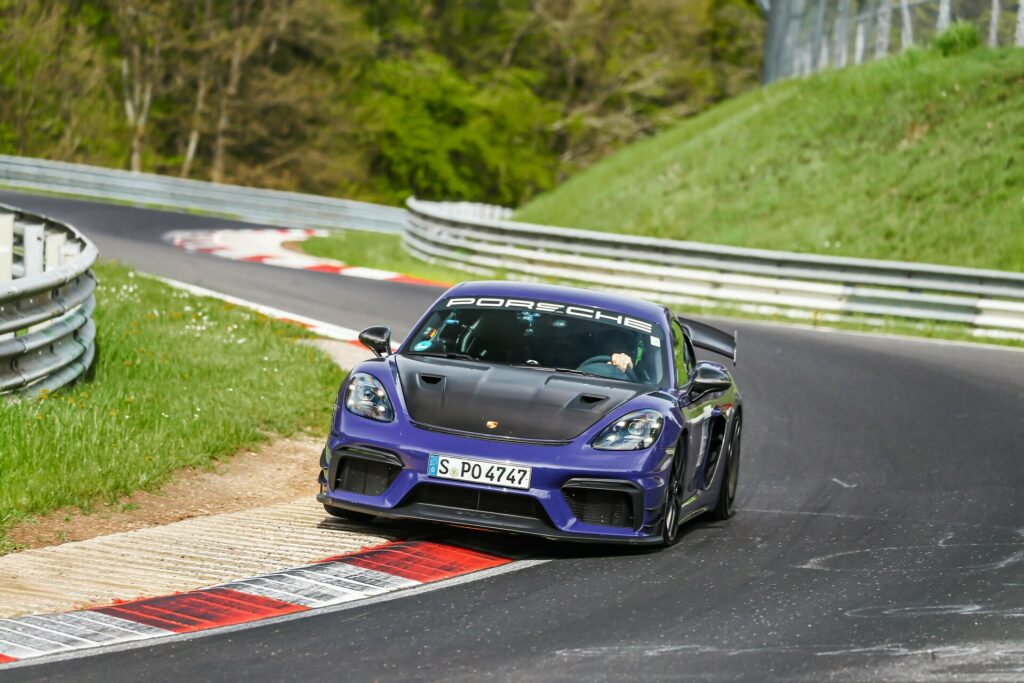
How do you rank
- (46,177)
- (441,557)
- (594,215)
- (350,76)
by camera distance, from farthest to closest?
(350,76) → (46,177) → (594,215) → (441,557)

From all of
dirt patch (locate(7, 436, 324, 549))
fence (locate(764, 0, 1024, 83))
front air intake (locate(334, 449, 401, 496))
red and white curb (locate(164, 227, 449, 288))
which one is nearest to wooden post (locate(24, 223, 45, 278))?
→ dirt patch (locate(7, 436, 324, 549))

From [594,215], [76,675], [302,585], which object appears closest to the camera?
[76,675]

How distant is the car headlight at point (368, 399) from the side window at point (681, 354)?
5.53 feet

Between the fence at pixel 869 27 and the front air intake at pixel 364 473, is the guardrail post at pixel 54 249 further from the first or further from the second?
the fence at pixel 869 27

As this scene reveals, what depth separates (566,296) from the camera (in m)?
9.23

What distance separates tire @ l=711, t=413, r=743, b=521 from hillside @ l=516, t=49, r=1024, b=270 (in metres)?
16.1

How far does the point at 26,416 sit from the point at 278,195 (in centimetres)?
3106

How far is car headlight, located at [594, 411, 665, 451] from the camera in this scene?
776 centimetres

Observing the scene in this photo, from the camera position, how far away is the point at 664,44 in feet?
201

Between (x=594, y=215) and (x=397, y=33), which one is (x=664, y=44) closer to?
(x=397, y=33)

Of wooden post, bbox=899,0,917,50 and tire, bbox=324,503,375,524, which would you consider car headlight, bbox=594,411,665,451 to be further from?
wooden post, bbox=899,0,917,50

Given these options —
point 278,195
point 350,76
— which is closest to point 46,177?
point 278,195

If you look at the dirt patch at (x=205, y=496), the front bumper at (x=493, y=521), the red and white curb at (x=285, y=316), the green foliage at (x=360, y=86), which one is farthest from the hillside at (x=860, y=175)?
the green foliage at (x=360, y=86)

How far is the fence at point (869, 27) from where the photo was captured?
2928cm
